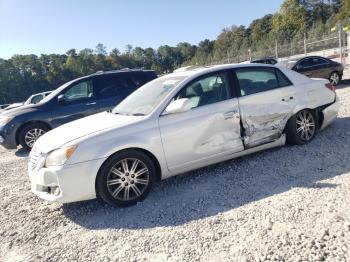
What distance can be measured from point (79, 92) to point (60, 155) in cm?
511

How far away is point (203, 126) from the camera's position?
4594 millimetres

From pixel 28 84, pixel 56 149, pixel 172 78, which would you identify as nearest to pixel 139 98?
pixel 172 78

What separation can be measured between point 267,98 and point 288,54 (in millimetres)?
26473

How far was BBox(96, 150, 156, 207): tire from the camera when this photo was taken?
4.09 m

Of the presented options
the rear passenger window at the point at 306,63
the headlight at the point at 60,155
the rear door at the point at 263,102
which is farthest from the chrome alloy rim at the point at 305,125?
the rear passenger window at the point at 306,63

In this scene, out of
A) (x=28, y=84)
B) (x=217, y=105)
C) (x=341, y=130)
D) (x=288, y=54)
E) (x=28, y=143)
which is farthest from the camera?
(x=28, y=84)

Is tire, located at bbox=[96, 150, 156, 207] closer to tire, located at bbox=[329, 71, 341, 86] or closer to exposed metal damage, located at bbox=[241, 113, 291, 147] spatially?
exposed metal damage, located at bbox=[241, 113, 291, 147]

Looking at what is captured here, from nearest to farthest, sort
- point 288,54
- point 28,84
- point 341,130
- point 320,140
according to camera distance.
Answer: point 320,140, point 341,130, point 288,54, point 28,84

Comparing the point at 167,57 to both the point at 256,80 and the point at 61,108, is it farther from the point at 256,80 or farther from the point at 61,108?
the point at 256,80

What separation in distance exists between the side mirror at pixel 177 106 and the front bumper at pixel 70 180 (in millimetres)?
1078

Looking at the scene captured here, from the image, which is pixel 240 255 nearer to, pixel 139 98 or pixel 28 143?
pixel 139 98

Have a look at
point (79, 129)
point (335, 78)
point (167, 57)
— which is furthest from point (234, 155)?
point (167, 57)

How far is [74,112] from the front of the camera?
8.55m

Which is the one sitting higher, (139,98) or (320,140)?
(139,98)
